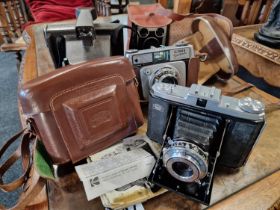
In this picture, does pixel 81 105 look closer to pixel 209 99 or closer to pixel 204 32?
pixel 209 99

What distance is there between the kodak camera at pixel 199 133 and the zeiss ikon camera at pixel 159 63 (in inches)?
3.9

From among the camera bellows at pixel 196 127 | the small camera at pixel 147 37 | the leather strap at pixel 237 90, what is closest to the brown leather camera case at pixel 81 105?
the camera bellows at pixel 196 127

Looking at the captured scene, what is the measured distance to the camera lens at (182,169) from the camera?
1.33 feet

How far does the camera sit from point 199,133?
45 cm

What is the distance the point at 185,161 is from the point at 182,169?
0.04 metres

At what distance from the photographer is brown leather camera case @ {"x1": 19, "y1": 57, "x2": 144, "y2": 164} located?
1.30 ft

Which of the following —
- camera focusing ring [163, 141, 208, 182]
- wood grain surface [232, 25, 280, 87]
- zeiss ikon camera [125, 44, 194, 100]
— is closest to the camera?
camera focusing ring [163, 141, 208, 182]

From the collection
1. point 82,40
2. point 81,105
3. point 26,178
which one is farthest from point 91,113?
point 82,40

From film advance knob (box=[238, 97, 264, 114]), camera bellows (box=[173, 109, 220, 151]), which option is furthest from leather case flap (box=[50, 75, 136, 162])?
film advance knob (box=[238, 97, 264, 114])

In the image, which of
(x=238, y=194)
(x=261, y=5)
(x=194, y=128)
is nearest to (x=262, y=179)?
(x=238, y=194)

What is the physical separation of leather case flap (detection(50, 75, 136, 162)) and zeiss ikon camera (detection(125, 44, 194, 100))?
0.28ft

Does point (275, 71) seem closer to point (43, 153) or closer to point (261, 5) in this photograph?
point (261, 5)

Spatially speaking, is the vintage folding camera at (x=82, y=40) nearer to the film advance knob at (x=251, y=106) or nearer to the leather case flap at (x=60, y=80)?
the leather case flap at (x=60, y=80)

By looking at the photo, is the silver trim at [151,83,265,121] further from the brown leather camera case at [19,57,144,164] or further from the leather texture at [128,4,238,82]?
the leather texture at [128,4,238,82]
